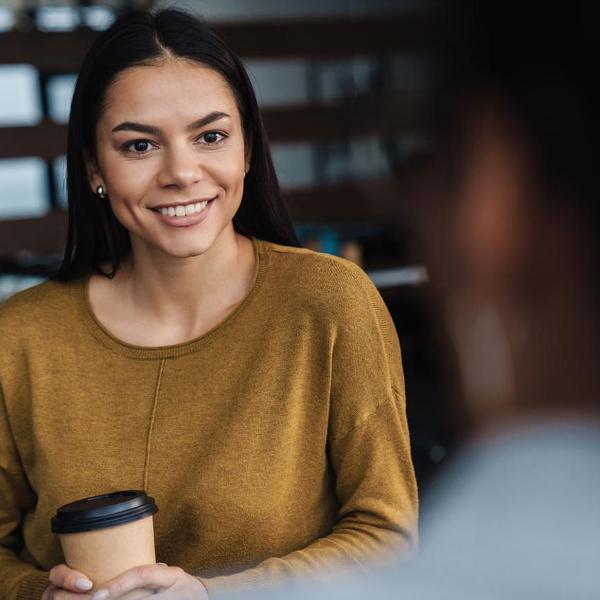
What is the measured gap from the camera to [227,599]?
4.00ft

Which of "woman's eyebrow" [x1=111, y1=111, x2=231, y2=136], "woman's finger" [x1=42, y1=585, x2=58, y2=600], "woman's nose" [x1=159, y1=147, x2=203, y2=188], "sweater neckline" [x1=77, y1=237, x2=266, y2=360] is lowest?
"woman's finger" [x1=42, y1=585, x2=58, y2=600]

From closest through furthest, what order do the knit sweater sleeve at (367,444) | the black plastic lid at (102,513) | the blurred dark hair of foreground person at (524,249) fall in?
the blurred dark hair of foreground person at (524,249)
the black plastic lid at (102,513)
the knit sweater sleeve at (367,444)

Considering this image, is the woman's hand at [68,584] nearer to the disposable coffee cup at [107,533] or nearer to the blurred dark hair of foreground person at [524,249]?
the disposable coffee cup at [107,533]

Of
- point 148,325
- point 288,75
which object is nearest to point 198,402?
point 148,325

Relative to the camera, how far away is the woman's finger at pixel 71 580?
1.12 meters

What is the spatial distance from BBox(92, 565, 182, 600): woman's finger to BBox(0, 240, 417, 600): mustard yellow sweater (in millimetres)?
194

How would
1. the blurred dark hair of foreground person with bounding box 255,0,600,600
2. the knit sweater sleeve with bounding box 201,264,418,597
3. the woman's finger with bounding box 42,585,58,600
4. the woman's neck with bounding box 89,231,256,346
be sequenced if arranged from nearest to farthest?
1. the blurred dark hair of foreground person with bounding box 255,0,600,600
2. the woman's finger with bounding box 42,585,58,600
3. the knit sweater sleeve with bounding box 201,264,418,597
4. the woman's neck with bounding box 89,231,256,346

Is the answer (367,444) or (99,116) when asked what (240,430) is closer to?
(367,444)

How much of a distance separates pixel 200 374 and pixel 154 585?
1.15 ft

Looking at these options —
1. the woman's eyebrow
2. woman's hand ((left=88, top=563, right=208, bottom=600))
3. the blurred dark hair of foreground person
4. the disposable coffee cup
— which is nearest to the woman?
the woman's eyebrow

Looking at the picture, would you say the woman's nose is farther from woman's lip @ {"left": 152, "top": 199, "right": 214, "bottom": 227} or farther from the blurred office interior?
the blurred office interior

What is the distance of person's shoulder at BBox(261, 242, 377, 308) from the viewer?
1388 millimetres

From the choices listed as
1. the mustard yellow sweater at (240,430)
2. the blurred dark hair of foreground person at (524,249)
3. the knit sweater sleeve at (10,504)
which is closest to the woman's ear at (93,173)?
the mustard yellow sweater at (240,430)

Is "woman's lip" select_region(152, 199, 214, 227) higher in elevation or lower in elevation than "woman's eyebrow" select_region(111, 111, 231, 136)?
lower
